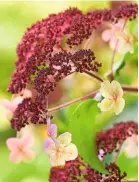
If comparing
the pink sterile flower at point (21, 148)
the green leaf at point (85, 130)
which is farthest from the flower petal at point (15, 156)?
the green leaf at point (85, 130)

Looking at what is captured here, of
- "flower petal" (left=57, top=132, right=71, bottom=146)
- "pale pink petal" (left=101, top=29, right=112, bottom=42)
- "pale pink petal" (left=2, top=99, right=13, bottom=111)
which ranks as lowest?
"flower petal" (left=57, top=132, right=71, bottom=146)

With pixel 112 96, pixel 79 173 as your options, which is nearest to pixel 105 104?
pixel 112 96

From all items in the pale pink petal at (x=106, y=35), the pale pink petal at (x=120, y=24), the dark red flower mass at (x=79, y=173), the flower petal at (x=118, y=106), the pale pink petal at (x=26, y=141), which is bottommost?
the dark red flower mass at (x=79, y=173)

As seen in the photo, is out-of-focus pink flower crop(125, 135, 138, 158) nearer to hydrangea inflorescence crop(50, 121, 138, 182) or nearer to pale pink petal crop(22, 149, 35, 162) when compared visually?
hydrangea inflorescence crop(50, 121, 138, 182)

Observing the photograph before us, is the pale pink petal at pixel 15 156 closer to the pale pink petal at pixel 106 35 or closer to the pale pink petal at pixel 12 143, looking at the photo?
the pale pink petal at pixel 12 143

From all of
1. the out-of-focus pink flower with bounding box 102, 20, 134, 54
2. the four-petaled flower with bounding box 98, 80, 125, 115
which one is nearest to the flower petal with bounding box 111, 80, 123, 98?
the four-petaled flower with bounding box 98, 80, 125, 115

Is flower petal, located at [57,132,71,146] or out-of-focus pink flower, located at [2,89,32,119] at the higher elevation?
out-of-focus pink flower, located at [2,89,32,119]

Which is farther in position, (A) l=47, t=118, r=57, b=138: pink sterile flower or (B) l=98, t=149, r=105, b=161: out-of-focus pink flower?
(B) l=98, t=149, r=105, b=161: out-of-focus pink flower

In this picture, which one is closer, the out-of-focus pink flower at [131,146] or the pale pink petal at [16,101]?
the pale pink petal at [16,101]

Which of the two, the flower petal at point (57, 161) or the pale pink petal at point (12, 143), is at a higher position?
the pale pink petal at point (12, 143)
